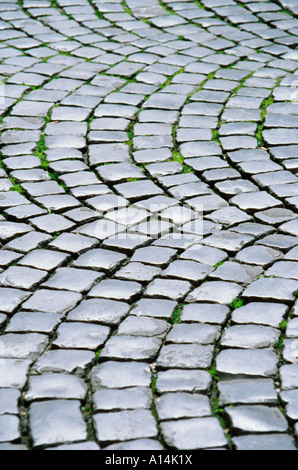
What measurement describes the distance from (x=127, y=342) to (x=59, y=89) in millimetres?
3143

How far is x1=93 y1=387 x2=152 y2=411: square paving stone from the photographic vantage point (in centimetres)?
278

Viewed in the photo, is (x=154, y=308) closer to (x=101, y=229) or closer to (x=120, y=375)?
(x=120, y=375)

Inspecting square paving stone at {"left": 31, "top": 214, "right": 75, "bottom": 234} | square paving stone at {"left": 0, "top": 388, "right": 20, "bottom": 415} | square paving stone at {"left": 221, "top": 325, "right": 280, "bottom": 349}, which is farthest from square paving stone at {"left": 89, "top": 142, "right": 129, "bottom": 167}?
square paving stone at {"left": 0, "top": 388, "right": 20, "bottom": 415}

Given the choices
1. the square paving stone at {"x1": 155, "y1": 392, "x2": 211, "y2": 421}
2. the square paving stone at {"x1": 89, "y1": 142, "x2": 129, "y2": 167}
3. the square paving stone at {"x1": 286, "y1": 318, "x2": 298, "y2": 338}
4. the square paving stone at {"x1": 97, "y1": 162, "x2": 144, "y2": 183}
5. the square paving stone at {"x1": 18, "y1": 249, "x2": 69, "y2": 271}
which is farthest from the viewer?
the square paving stone at {"x1": 89, "y1": 142, "x2": 129, "y2": 167}

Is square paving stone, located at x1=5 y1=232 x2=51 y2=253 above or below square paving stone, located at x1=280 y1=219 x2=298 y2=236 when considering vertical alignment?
below

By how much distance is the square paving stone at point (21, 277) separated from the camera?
3600mm

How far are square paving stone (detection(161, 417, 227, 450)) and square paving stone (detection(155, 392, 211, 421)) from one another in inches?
1.3

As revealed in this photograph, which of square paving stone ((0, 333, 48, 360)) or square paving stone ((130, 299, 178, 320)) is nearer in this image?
square paving stone ((0, 333, 48, 360))

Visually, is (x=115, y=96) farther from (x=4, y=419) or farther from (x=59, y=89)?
(x=4, y=419)

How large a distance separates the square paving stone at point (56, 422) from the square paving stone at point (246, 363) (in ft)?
2.04

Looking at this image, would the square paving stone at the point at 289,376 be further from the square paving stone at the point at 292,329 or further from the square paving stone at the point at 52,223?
the square paving stone at the point at 52,223

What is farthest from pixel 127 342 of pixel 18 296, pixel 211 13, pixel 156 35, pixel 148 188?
pixel 211 13

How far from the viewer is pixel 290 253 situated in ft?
12.5

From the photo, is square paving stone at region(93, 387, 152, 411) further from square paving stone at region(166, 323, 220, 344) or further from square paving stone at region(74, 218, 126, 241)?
square paving stone at region(74, 218, 126, 241)
